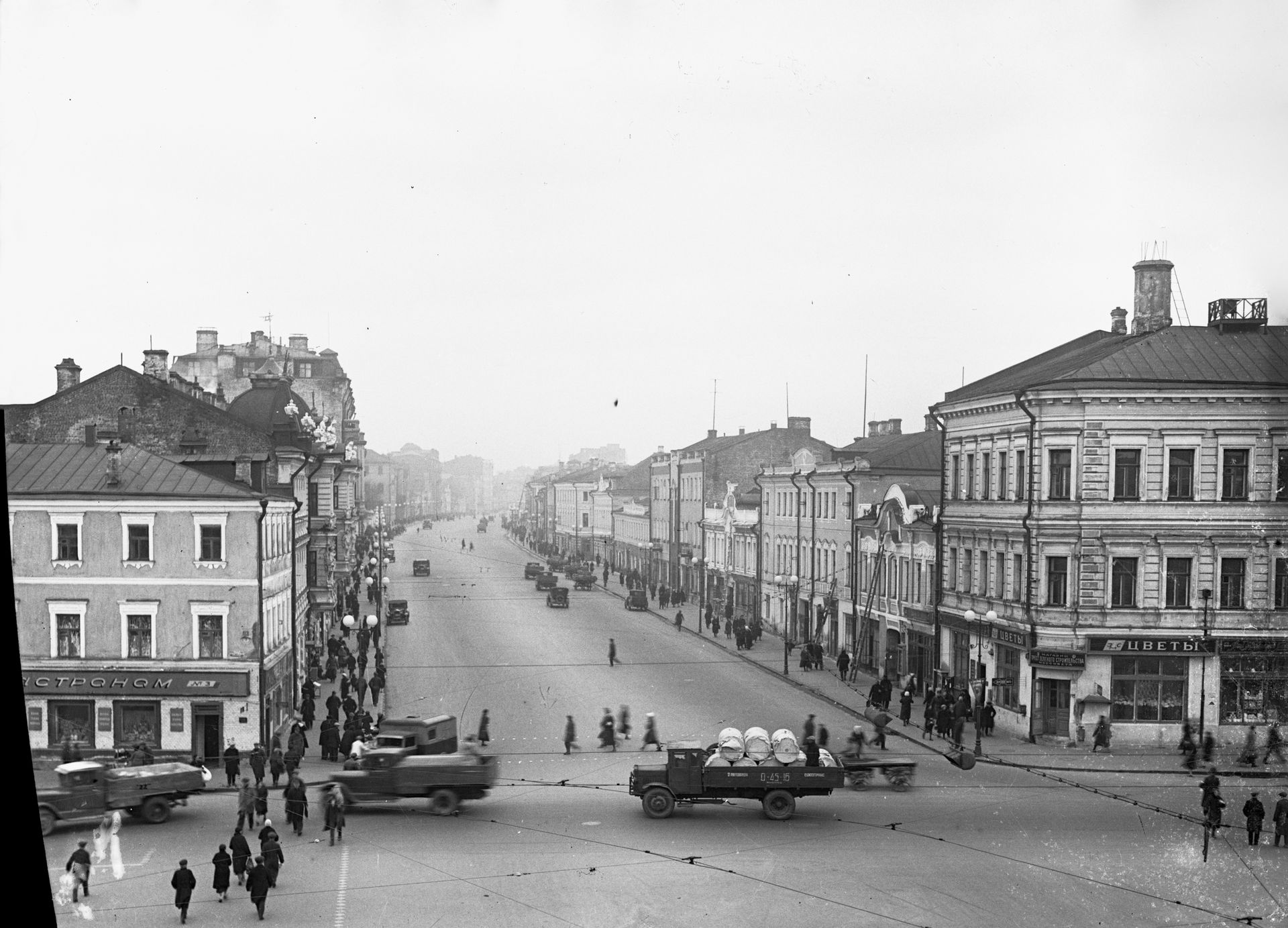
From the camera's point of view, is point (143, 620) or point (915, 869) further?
point (143, 620)

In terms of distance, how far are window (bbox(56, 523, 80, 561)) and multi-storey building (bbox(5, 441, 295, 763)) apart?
30mm

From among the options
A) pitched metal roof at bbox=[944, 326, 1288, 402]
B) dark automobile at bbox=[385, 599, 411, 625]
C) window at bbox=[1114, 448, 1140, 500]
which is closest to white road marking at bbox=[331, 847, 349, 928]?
pitched metal roof at bbox=[944, 326, 1288, 402]

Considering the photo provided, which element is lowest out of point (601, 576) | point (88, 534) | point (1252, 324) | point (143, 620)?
point (601, 576)

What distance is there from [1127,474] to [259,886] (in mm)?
23071

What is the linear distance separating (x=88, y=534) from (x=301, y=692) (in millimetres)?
9530

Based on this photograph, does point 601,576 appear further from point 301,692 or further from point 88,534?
point 88,534

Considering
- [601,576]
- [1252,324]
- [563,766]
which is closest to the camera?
[563,766]

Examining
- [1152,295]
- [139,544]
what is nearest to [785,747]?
[139,544]

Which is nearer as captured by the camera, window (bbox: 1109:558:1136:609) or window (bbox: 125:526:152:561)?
window (bbox: 125:526:152:561)

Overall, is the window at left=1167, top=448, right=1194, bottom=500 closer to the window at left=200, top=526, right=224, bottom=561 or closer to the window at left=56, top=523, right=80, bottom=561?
the window at left=200, top=526, right=224, bottom=561

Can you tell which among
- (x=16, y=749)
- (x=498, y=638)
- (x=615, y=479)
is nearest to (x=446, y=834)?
(x=16, y=749)

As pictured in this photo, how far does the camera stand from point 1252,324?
3300 centimetres

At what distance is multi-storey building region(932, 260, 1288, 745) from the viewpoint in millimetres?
29781

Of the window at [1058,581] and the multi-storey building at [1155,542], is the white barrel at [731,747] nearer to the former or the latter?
the multi-storey building at [1155,542]
